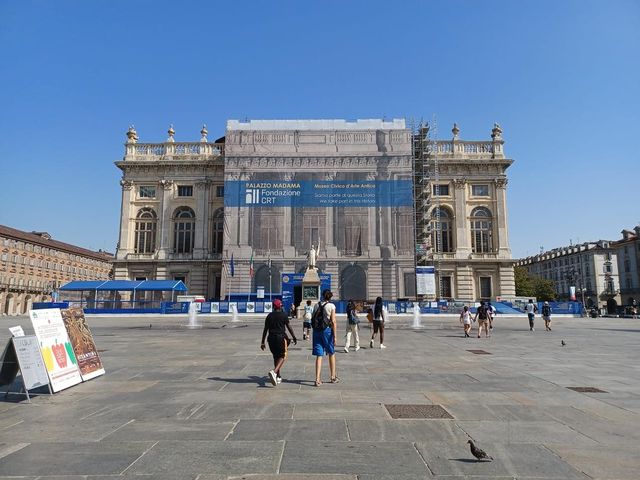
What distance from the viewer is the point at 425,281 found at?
42.1 m

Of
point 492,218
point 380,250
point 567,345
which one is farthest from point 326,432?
point 492,218

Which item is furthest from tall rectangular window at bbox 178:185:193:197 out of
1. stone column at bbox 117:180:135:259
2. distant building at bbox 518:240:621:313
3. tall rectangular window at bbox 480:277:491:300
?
distant building at bbox 518:240:621:313

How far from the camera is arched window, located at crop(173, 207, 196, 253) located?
5112 cm

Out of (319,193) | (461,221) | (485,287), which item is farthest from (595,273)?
(319,193)

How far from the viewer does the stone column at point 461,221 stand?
160ft

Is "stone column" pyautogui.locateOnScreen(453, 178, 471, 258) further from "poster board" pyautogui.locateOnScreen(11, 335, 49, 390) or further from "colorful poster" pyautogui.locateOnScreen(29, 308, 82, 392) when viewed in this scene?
"poster board" pyautogui.locateOnScreen(11, 335, 49, 390)

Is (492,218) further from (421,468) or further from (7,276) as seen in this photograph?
(7,276)

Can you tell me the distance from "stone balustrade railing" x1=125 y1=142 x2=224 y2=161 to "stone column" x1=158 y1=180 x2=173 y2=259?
3535mm

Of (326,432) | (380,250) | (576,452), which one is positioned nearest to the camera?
(576,452)

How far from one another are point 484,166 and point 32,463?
51.6 metres

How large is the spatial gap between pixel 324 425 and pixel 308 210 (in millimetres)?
41295

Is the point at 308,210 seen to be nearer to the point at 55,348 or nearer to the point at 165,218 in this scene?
the point at 165,218

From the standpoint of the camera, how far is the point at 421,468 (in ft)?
13.8

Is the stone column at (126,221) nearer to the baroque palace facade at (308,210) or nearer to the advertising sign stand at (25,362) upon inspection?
the baroque palace facade at (308,210)
